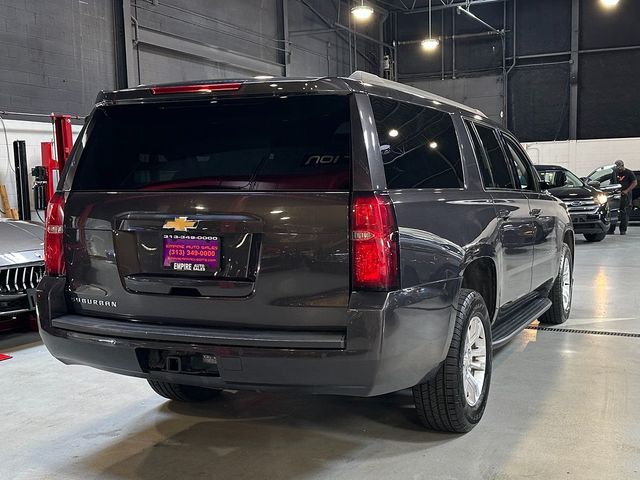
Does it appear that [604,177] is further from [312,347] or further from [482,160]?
[312,347]

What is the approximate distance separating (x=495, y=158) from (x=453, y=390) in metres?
1.65

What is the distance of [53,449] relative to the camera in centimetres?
311

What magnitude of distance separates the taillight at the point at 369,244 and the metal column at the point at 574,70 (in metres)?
18.4

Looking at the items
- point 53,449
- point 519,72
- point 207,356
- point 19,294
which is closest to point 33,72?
point 19,294

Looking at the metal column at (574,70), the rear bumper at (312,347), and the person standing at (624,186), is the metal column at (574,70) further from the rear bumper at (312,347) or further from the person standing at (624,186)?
the rear bumper at (312,347)

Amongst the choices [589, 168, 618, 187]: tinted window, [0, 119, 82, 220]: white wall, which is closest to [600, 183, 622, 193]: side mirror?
[589, 168, 618, 187]: tinted window

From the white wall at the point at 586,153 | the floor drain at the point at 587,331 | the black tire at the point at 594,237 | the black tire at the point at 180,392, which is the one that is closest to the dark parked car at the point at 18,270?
the black tire at the point at 180,392

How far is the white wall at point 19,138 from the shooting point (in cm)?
943

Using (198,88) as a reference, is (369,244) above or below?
below

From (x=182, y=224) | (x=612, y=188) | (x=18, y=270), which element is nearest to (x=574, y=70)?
(x=612, y=188)

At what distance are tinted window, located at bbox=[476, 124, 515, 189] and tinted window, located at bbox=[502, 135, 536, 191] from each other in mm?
227

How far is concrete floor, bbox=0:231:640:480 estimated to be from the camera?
2.82 meters

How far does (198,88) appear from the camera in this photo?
8.77 feet

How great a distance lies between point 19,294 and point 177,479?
281 cm
